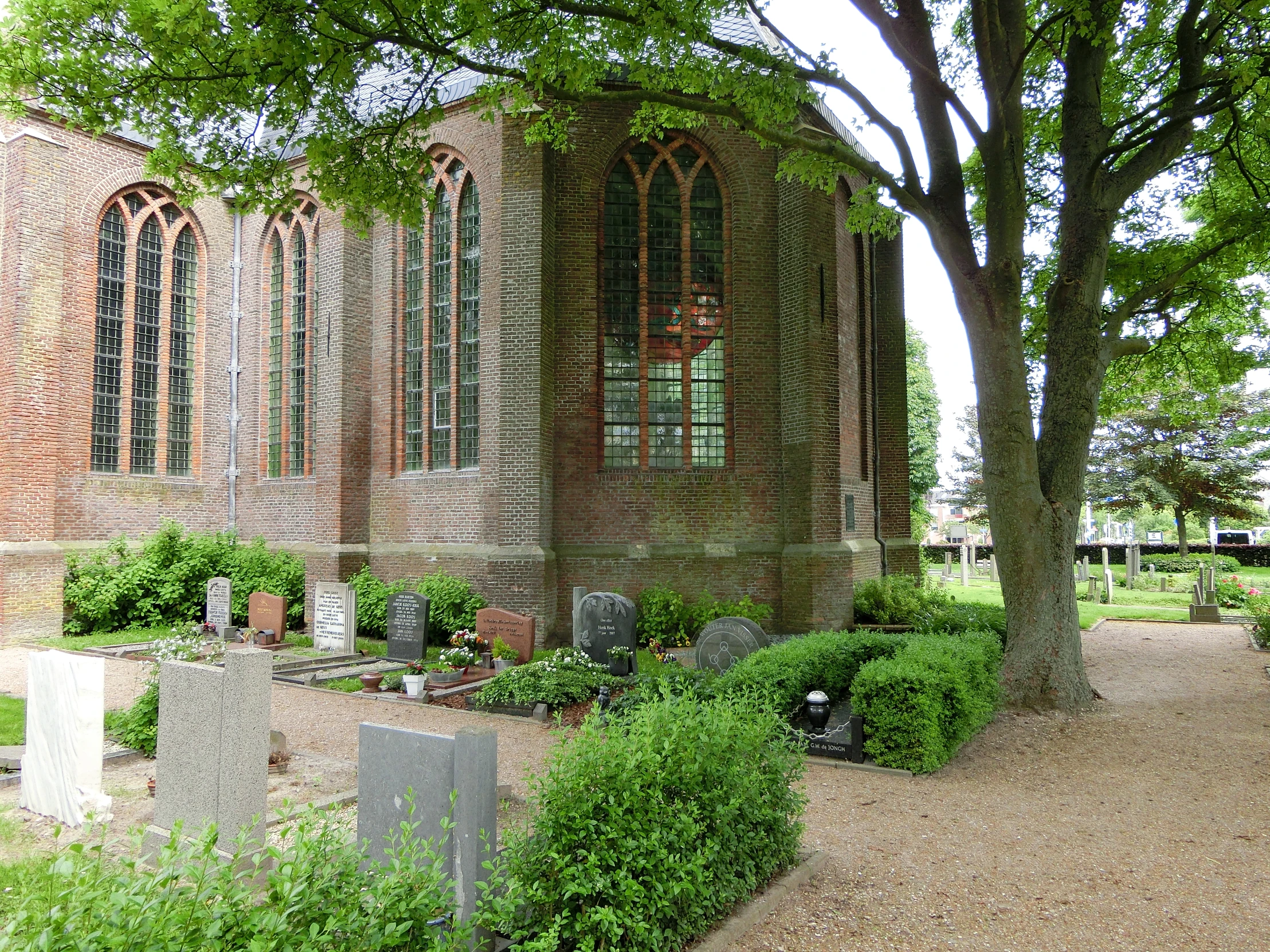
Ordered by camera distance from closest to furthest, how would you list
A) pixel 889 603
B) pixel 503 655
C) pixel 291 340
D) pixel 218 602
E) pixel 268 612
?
pixel 503 655 < pixel 268 612 < pixel 889 603 < pixel 218 602 < pixel 291 340

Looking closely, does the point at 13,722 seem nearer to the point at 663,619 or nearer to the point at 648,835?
the point at 648,835

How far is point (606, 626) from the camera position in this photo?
11.3 meters

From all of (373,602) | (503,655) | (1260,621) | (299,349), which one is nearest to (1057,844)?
(503,655)

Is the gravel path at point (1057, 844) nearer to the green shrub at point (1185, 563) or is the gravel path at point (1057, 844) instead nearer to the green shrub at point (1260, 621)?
the green shrub at point (1260, 621)

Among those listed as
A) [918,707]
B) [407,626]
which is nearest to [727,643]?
[918,707]

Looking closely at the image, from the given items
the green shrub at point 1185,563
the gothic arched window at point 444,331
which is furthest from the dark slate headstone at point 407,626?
the green shrub at point 1185,563

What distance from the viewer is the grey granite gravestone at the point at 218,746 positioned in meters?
4.32

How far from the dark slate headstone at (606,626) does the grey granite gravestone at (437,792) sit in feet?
23.7

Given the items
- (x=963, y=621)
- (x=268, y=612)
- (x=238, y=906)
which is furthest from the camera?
(x=268, y=612)

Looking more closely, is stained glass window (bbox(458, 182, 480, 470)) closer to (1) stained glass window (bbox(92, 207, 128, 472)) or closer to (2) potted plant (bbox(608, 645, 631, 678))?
(2) potted plant (bbox(608, 645, 631, 678))

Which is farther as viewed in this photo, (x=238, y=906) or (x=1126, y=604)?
(x=1126, y=604)

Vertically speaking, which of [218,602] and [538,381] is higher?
[538,381]

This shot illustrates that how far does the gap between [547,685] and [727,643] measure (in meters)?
2.49

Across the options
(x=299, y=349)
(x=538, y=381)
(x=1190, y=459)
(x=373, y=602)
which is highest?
(x=299, y=349)
